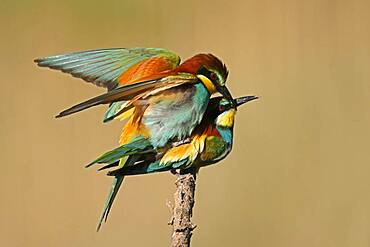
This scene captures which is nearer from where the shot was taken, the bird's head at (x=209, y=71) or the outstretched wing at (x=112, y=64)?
the bird's head at (x=209, y=71)

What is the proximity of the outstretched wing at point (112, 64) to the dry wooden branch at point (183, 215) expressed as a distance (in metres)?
0.39

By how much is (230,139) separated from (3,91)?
75.7 inches

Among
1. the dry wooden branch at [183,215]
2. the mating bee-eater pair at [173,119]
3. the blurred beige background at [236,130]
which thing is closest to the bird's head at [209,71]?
the mating bee-eater pair at [173,119]

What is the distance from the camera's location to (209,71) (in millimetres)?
2209

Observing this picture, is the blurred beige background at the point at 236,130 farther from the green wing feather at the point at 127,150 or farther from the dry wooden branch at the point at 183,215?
the dry wooden branch at the point at 183,215

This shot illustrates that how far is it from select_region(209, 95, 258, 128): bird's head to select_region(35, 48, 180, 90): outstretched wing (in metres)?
0.17

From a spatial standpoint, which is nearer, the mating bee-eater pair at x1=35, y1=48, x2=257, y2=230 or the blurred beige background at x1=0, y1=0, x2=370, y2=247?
the mating bee-eater pair at x1=35, y1=48, x2=257, y2=230

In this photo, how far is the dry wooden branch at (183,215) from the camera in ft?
6.34

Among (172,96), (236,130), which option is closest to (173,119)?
(172,96)

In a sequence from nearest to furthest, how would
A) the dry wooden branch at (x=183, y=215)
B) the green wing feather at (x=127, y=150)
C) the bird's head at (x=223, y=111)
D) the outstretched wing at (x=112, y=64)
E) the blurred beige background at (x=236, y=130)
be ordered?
the dry wooden branch at (x=183, y=215), the green wing feather at (x=127, y=150), the bird's head at (x=223, y=111), the outstretched wing at (x=112, y=64), the blurred beige background at (x=236, y=130)

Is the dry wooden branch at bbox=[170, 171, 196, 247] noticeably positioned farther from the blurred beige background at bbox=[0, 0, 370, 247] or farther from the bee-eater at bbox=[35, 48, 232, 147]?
the blurred beige background at bbox=[0, 0, 370, 247]

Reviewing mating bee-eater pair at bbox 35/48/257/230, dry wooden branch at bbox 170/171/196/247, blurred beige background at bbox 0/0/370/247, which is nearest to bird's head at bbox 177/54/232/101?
mating bee-eater pair at bbox 35/48/257/230

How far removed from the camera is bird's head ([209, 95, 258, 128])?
7.11 ft

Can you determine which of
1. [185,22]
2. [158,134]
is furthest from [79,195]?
[158,134]
